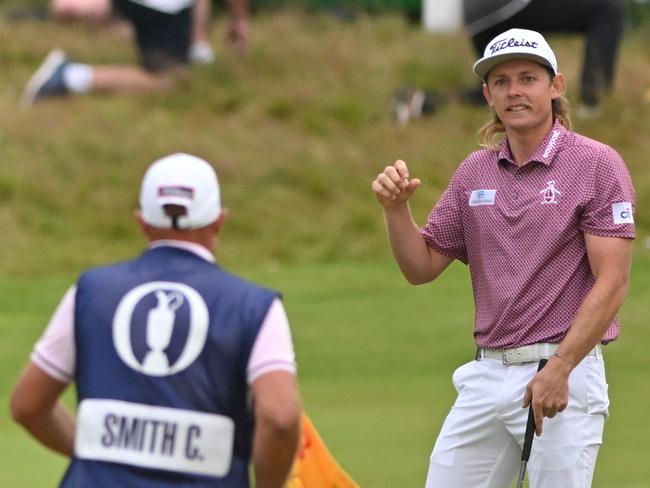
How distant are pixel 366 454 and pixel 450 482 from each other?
3532mm

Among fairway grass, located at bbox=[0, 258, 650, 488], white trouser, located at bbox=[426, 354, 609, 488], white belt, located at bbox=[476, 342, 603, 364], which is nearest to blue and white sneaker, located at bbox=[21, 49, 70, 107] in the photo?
fairway grass, located at bbox=[0, 258, 650, 488]

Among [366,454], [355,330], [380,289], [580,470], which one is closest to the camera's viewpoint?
[580,470]

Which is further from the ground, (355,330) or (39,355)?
(39,355)

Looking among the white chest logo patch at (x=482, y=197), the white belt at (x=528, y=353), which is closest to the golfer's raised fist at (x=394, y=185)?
the white chest logo patch at (x=482, y=197)

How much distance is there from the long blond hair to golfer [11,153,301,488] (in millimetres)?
1768

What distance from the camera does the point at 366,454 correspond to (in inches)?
385

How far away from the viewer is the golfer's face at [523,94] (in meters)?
6.13

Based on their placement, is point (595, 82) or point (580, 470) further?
point (595, 82)

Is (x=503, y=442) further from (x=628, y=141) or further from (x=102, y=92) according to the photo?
(x=102, y=92)

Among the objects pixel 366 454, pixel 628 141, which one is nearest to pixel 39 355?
pixel 366 454

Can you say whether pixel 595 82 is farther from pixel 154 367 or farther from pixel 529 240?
pixel 154 367

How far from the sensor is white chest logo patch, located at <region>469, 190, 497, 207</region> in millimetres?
6191

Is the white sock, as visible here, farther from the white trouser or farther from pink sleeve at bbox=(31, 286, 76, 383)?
pink sleeve at bbox=(31, 286, 76, 383)

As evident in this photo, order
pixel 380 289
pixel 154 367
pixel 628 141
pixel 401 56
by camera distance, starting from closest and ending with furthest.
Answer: pixel 154 367
pixel 380 289
pixel 628 141
pixel 401 56
